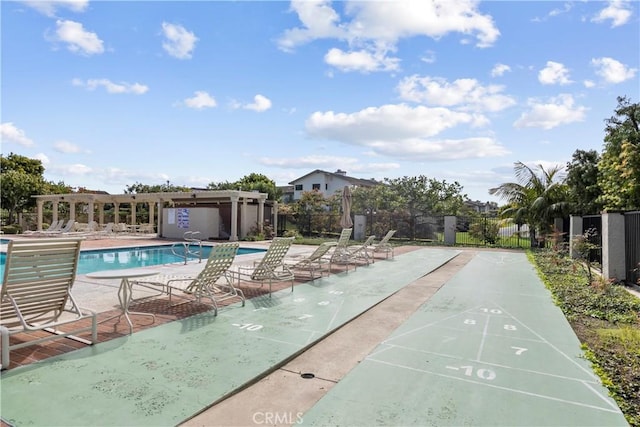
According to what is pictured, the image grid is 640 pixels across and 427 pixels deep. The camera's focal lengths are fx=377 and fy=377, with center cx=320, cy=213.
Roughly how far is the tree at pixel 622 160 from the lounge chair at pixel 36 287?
17.0 m

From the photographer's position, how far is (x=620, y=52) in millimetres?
12695

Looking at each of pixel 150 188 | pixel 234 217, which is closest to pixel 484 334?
pixel 234 217

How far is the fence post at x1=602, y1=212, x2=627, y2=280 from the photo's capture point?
8.77 metres

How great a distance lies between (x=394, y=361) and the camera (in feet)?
Result: 13.1

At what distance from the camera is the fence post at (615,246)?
877 centimetres

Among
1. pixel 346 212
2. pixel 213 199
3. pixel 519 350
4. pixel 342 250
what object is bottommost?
pixel 519 350

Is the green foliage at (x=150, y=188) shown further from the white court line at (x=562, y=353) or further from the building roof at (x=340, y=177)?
the white court line at (x=562, y=353)

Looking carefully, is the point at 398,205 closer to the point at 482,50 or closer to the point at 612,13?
the point at 482,50

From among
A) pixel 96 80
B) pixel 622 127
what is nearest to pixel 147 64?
pixel 96 80

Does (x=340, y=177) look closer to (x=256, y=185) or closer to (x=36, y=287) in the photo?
(x=256, y=185)

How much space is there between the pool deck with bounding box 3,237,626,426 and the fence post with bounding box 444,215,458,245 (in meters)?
14.3

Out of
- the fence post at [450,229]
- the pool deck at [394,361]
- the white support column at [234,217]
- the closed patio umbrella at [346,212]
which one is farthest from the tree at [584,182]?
the white support column at [234,217]

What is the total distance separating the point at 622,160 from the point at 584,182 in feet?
15.2

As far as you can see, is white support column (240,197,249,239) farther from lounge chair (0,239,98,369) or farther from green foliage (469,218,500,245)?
lounge chair (0,239,98,369)
